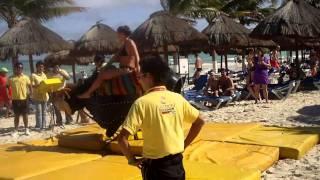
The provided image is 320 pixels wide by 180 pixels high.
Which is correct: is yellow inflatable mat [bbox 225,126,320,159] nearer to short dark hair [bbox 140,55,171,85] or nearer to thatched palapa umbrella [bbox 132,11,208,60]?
short dark hair [bbox 140,55,171,85]

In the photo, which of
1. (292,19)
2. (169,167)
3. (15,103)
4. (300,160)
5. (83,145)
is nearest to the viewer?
(169,167)

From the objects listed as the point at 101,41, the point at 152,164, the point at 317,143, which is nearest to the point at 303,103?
the point at 317,143

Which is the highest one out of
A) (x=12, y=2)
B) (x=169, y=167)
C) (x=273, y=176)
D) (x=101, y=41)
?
(x=12, y=2)

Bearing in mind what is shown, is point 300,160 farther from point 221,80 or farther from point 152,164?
point 221,80

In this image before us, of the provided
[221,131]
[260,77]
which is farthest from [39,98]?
[260,77]

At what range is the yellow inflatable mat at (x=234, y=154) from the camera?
5.48 m

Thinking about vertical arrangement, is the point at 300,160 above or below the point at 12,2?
below

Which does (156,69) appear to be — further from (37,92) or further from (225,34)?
(225,34)

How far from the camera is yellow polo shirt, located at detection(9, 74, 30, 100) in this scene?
9.41m

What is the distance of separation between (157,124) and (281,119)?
6573mm

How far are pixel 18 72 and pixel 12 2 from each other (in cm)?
833

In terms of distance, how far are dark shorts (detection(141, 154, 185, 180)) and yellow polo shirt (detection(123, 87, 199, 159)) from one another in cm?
4

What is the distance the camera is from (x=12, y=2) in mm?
17250

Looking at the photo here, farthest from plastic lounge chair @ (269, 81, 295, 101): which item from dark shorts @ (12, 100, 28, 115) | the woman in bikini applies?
the woman in bikini
